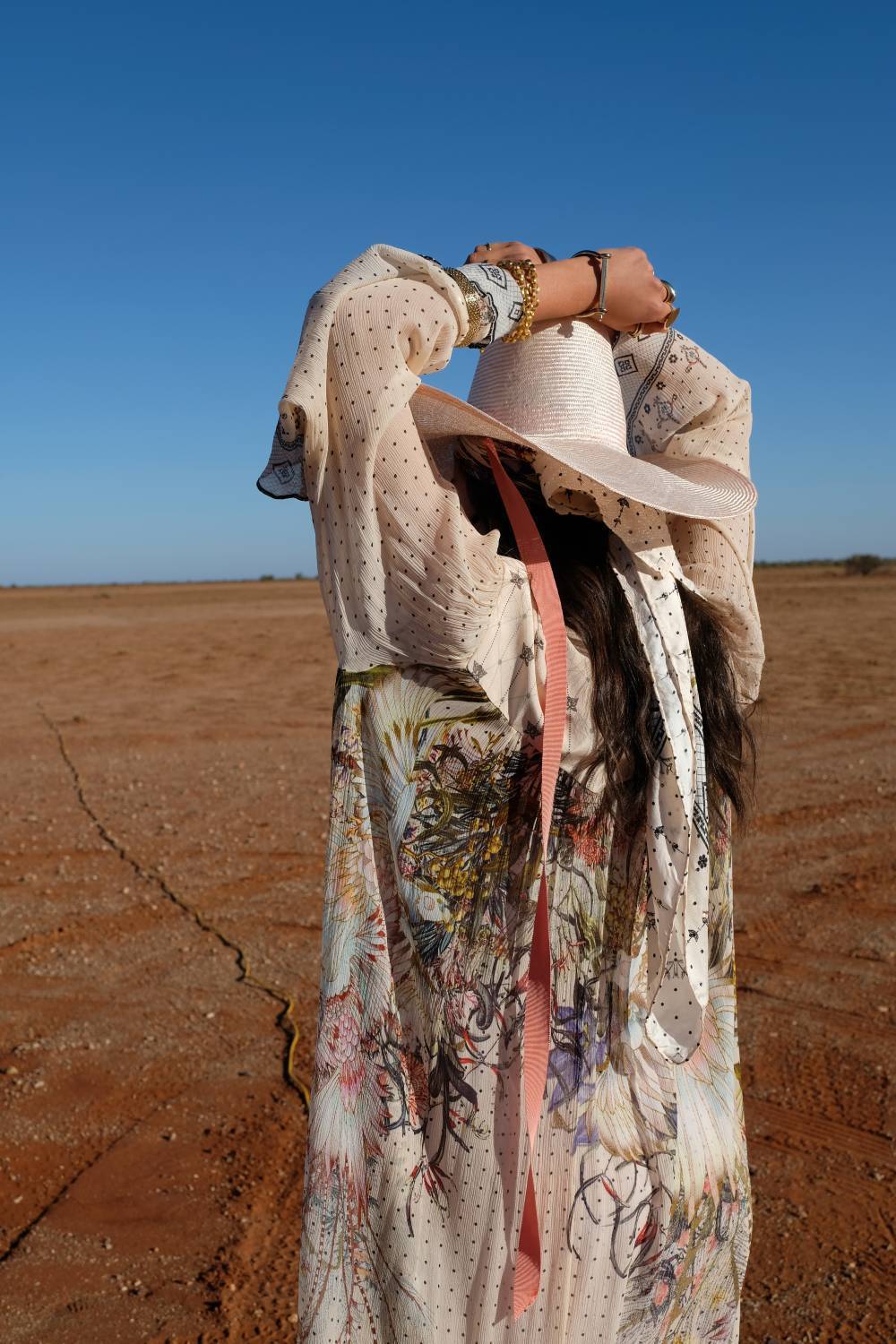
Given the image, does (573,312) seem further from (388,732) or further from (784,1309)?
(784,1309)

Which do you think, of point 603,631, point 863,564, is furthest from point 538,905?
point 863,564

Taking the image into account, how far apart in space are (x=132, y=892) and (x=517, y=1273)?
475cm

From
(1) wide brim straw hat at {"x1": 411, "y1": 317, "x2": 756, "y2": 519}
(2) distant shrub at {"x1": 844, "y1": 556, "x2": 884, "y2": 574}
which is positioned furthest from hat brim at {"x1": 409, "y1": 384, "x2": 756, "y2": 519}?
(2) distant shrub at {"x1": 844, "y1": 556, "x2": 884, "y2": 574}

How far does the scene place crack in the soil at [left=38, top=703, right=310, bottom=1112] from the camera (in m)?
3.95

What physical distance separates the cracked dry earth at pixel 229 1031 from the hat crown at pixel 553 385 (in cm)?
235

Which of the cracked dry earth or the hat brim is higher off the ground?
the hat brim

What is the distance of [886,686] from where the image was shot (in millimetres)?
12320

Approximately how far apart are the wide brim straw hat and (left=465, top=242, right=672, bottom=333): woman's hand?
49 millimetres

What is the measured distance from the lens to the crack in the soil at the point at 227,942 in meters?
3.95

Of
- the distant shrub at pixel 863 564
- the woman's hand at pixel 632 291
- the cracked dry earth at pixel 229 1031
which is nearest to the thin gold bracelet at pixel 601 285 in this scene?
the woman's hand at pixel 632 291

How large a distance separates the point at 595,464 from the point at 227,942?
417 cm

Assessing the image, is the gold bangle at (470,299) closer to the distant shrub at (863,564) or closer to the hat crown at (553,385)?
the hat crown at (553,385)

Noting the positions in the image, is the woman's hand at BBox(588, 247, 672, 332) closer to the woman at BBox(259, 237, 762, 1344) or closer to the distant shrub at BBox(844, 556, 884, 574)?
the woman at BBox(259, 237, 762, 1344)

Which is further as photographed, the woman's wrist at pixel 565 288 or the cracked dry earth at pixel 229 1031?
the cracked dry earth at pixel 229 1031
